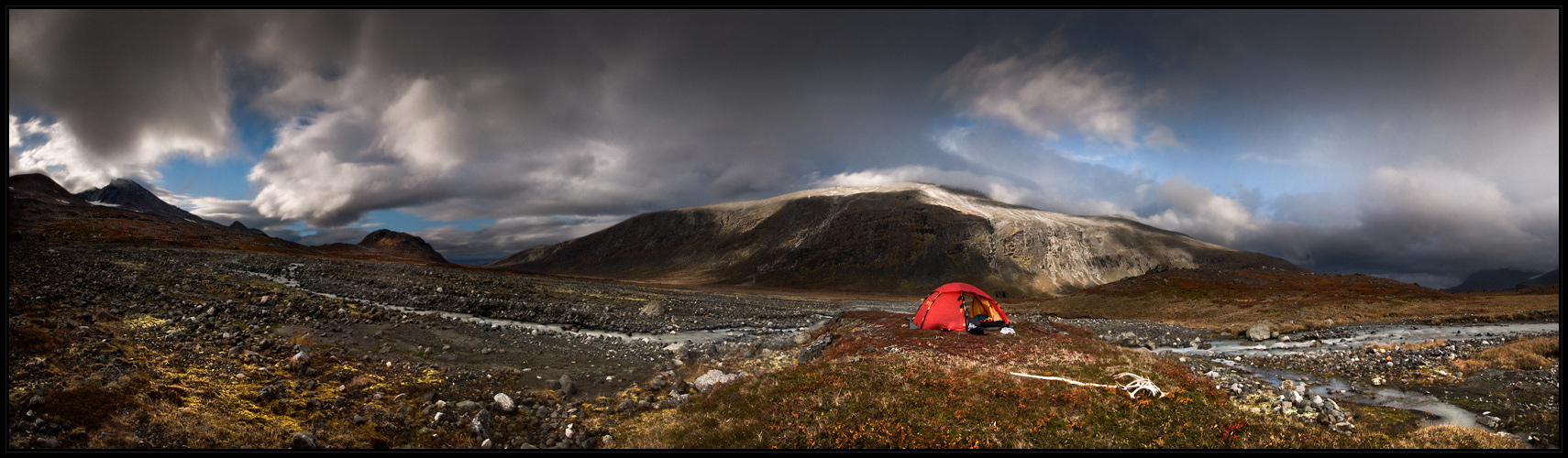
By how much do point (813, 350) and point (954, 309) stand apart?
9.96 m

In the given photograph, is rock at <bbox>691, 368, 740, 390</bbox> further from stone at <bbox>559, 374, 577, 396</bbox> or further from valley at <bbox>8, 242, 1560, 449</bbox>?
stone at <bbox>559, 374, 577, 396</bbox>

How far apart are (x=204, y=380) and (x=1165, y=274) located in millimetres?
98509

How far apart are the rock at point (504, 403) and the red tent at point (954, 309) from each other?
2360 centimetres

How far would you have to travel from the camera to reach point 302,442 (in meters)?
9.66

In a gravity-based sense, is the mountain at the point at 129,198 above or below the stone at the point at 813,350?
above

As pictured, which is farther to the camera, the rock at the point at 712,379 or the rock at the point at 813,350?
the rock at the point at 813,350

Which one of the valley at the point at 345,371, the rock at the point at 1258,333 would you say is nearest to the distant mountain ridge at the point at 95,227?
the valley at the point at 345,371

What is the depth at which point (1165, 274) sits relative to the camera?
3017 inches

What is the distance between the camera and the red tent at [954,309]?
98.6ft

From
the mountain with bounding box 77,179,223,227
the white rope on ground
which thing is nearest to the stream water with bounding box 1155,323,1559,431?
the white rope on ground

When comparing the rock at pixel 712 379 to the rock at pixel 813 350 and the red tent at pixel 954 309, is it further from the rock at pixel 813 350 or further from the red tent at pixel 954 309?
the red tent at pixel 954 309
